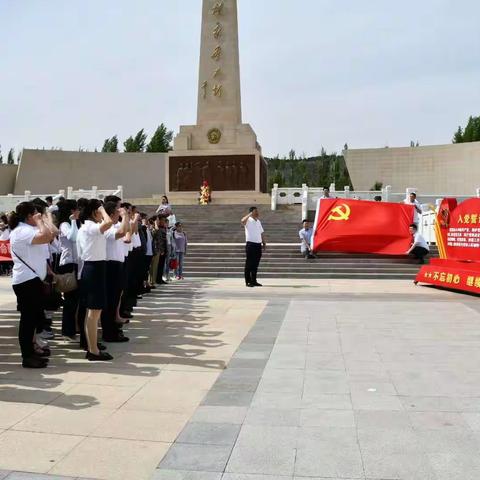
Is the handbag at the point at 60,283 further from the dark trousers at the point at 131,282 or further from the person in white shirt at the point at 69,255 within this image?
the dark trousers at the point at 131,282

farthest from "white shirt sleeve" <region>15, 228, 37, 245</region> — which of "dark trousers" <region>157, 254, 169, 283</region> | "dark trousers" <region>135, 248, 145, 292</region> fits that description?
"dark trousers" <region>157, 254, 169, 283</region>

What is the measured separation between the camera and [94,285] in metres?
4.54

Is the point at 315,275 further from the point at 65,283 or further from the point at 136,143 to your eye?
the point at 136,143

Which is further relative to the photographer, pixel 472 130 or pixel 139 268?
pixel 472 130

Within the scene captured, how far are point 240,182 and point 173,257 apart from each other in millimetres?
12511

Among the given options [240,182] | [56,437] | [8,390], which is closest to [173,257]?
[8,390]

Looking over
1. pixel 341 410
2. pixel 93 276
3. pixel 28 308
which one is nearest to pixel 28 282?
pixel 28 308

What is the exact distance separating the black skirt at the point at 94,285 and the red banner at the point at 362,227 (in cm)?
866

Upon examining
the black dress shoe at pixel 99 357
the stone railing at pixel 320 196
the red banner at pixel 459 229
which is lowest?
the black dress shoe at pixel 99 357

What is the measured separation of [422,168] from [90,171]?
21.5 metres

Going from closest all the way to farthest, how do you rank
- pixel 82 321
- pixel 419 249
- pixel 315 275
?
pixel 82 321, pixel 315 275, pixel 419 249

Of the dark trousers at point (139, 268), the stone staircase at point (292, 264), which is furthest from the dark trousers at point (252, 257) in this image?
the dark trousers at point (139, 268)

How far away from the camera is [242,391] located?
3.66m

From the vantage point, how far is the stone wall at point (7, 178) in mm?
36688
